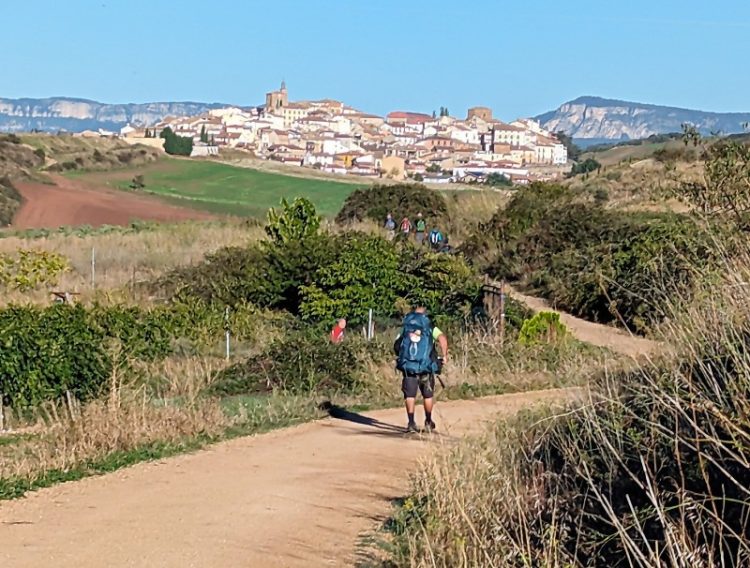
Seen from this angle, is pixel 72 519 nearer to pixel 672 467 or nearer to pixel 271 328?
pixel 672 467

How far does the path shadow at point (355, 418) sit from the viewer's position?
1400 cm

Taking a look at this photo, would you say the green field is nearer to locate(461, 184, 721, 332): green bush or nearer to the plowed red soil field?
the plowed red soil field

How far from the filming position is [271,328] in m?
25.2

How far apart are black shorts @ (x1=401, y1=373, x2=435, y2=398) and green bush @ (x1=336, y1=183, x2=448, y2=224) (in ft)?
112

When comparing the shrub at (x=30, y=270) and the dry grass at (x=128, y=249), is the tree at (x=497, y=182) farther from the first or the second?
the shrub at (x=30, y=270)

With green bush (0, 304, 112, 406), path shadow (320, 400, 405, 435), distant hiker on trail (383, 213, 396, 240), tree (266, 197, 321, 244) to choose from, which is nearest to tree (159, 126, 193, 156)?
distant hiker on trail (383, 213, 396, 240)

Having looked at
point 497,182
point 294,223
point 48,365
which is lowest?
point 48,365

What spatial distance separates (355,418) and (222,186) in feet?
254

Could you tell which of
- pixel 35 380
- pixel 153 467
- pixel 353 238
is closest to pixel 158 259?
pixel 353 238

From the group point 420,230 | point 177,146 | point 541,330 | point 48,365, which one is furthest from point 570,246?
point 177,146

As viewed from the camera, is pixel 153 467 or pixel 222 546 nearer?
pixel 222 546

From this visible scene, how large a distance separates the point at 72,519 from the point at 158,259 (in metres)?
29.7

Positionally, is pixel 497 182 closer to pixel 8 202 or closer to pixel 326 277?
pixel 8 202

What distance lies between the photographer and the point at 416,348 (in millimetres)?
13219
